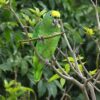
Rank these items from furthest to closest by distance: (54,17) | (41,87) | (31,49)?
(31,49) → (41,87) → (54,17)

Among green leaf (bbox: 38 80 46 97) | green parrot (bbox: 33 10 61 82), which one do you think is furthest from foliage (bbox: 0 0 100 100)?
green parrot (bbox: 33 10 61 82)

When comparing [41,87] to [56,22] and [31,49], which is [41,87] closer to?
[31,49]

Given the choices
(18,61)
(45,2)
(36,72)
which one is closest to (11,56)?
(18,61)

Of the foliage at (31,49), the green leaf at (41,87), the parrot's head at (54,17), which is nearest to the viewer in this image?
the parrot's head at (54,17)

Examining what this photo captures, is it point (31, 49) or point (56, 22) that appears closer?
point (56, 22)

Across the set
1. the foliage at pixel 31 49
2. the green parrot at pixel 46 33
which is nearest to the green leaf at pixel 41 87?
the foliage at pixel 31 49

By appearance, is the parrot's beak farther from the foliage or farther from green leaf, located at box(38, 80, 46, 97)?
green leaf, located at box(38, 80, 46, 97)

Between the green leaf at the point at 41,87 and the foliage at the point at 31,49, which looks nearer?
the foliage at the point at 31,49

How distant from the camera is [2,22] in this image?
250cm

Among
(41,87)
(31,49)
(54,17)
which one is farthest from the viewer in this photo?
(31,49)

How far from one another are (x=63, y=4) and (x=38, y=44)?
4.93ft

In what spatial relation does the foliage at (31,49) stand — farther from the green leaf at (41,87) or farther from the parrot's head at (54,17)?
the parrot's head at (54,17)

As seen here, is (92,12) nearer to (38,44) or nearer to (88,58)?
(88,58)

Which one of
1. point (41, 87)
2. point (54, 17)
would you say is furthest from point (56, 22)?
point (41, 87)
